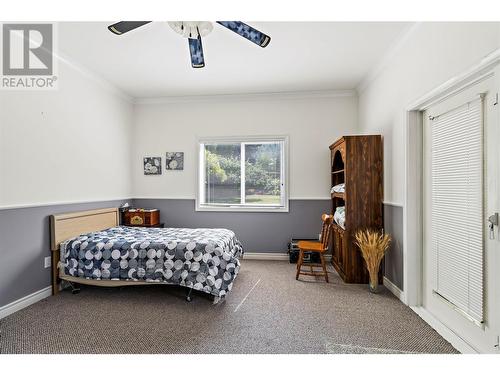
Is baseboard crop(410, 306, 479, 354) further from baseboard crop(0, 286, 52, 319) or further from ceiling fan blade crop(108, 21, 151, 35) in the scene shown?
baseboard crop(0, 286, 52, 319)

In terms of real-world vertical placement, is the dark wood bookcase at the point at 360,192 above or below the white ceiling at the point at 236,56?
below

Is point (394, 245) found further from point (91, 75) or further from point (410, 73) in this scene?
point (91, 75)

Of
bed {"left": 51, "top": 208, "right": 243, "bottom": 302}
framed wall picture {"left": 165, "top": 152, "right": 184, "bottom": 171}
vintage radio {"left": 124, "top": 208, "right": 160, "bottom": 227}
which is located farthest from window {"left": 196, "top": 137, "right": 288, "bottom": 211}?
bed {"left": 51, "top": 208, "right": 243, "bottom": 302}

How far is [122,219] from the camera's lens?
4492 mm

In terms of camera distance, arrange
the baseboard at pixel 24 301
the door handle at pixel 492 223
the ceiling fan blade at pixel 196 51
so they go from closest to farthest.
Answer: the door handle at pixel 492 223
the ceiling fan blade at pixel 196 51
the baseboard at pixel 24 301

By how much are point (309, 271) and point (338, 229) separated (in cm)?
71

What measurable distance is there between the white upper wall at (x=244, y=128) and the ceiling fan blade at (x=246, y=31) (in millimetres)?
2261

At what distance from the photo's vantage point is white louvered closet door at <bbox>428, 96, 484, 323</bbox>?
1.95 m

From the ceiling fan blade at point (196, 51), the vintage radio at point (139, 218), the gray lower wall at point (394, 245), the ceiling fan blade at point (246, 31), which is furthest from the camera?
the vintage radio at point (139, 218)

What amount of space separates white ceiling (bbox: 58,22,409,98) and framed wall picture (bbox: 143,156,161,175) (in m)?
1.11

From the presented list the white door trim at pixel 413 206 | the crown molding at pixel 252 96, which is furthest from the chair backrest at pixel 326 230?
the crown molding at pixel 252 96

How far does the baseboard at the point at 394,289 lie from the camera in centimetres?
289

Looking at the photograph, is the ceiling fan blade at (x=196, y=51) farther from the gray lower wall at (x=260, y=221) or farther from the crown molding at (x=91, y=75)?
the gray lower wall at (x=260, y=221)

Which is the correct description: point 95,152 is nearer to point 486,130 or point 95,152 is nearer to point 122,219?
point 122,219
